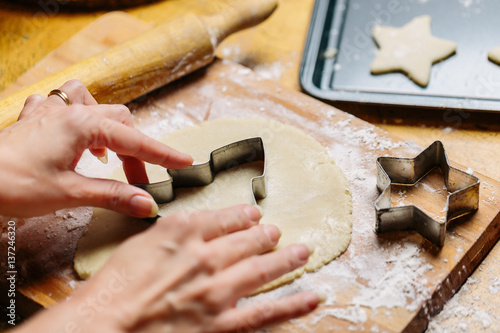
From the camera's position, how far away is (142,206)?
1174 millimetres

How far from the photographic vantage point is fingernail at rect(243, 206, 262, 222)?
1.13 m

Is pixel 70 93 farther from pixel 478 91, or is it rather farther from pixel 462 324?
pixel 478 91

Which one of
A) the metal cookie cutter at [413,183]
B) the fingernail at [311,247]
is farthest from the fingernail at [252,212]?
the metal cookie cutter at [413,183]

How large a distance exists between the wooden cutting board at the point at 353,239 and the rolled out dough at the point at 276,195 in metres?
0.04

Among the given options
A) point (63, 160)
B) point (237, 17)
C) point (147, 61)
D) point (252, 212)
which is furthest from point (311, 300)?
point (237, 17)

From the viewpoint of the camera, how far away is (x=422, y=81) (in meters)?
1.73

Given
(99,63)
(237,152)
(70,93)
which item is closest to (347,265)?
(237,152)

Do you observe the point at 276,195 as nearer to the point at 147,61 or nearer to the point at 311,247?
the point at 311,247

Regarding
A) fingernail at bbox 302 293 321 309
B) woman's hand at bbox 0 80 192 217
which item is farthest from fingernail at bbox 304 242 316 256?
woman's hand at bbox 0 80 192 217

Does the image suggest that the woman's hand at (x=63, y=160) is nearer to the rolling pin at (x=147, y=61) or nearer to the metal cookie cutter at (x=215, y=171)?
the metal cookie cutter at (x=215, y=171)

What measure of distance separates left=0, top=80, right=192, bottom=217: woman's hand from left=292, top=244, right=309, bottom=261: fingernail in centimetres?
38

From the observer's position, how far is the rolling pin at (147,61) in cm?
155

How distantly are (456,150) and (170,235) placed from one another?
108 cm

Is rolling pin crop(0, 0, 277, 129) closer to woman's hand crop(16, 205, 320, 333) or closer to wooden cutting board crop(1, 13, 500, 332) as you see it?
wooden cutting board crop(1, 13, 500, 332)
